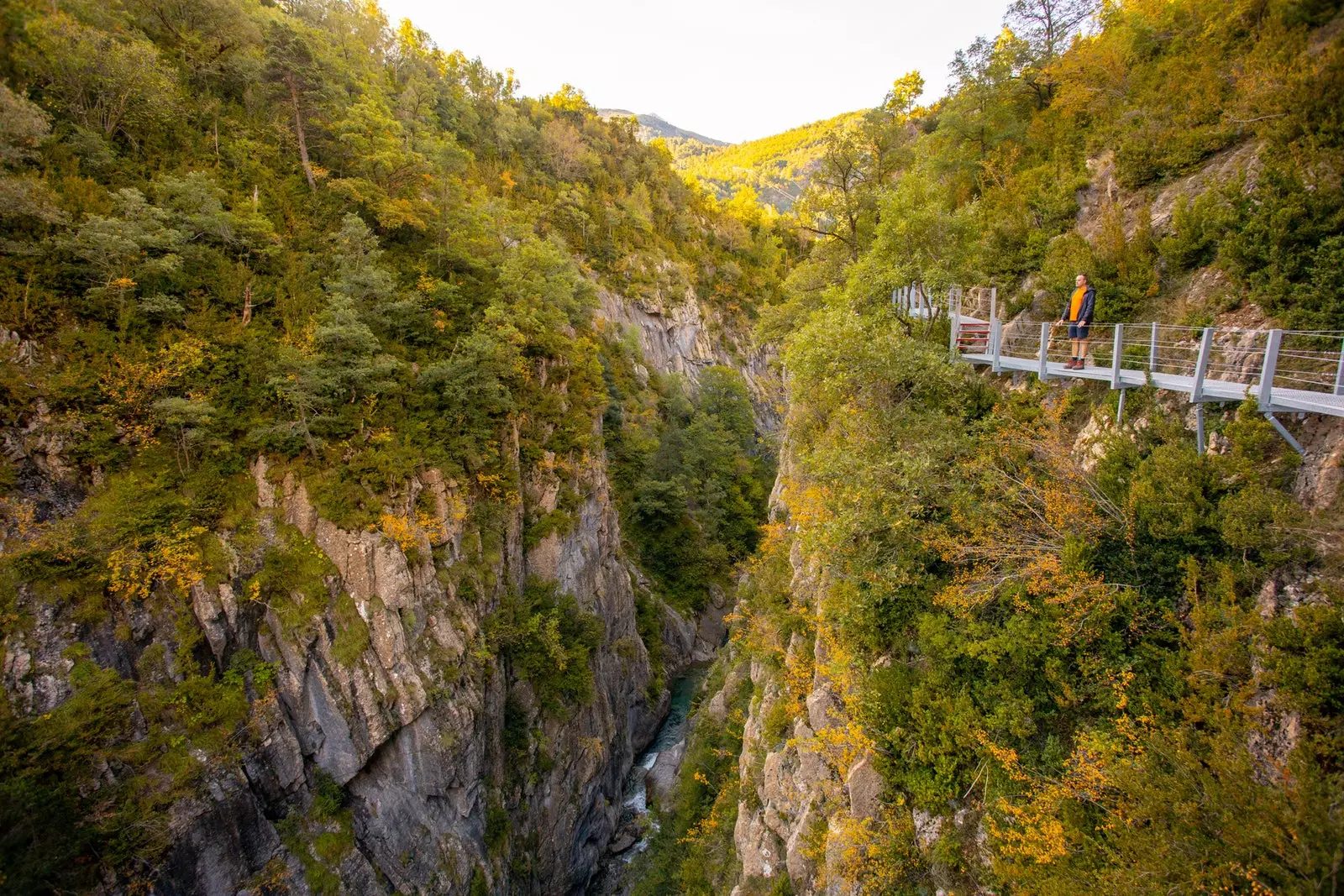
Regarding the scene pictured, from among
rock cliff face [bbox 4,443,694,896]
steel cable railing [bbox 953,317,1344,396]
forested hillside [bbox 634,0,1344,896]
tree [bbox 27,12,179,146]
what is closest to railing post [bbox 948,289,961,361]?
forested hillside [bbox 634,0,1344,896]

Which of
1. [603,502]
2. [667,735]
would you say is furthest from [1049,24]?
[667,735]

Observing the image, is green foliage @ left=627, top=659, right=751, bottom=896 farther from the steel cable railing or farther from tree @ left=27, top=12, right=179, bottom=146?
tree @ left=27, top=12, right=179, bottom=146

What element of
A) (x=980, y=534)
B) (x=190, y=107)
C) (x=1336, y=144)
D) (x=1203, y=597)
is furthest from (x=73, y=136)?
(x=1336, y=144)

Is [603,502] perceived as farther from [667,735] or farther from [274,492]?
[667,735]

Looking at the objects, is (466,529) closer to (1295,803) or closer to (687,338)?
(1295,803)

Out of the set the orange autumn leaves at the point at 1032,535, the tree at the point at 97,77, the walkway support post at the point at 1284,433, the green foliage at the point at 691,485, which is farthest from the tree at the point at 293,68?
the walkway support post at the point at 1284,433

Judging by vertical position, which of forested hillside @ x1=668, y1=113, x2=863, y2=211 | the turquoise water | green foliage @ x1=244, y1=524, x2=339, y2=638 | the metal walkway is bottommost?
the turquoise water
